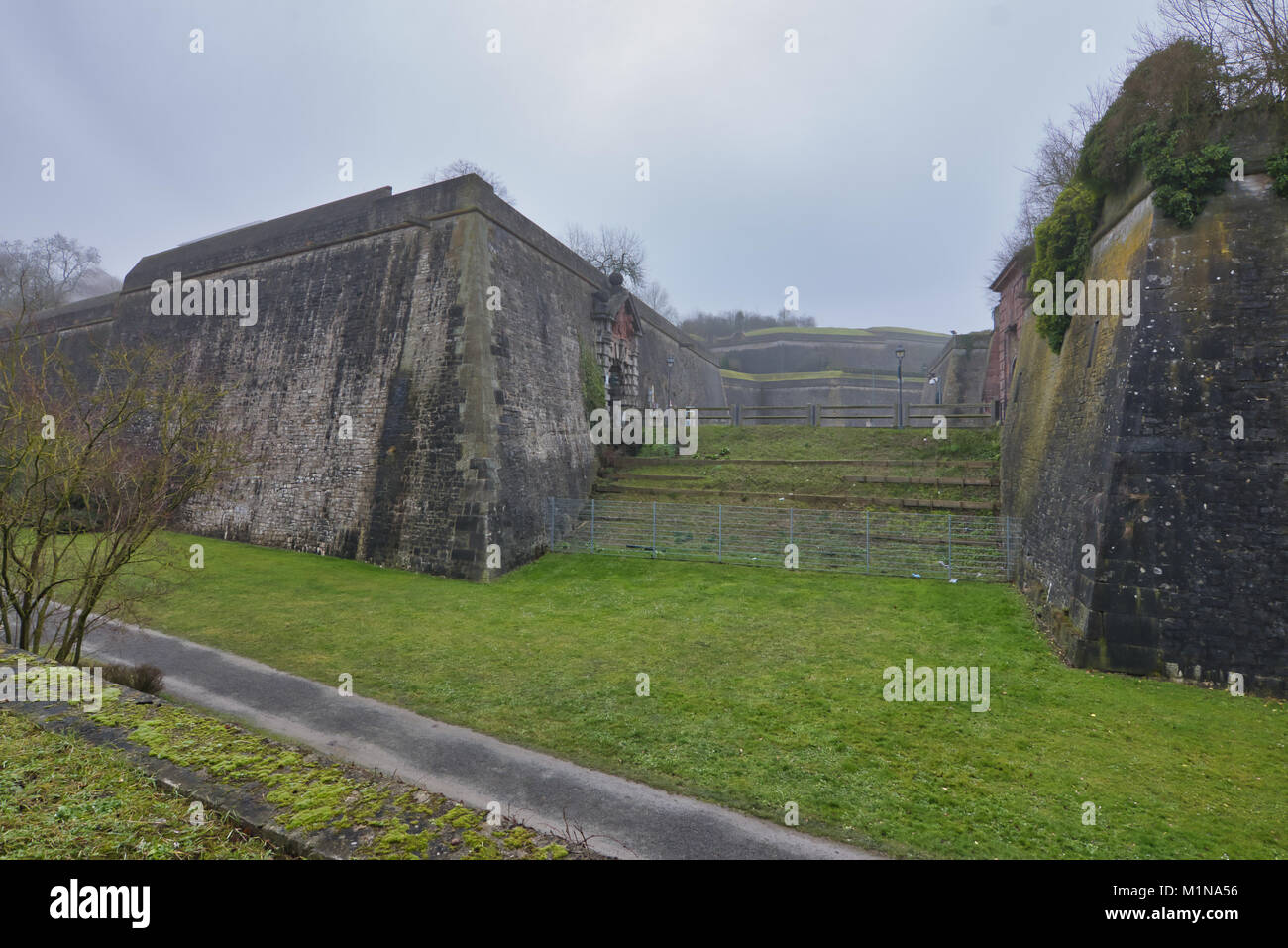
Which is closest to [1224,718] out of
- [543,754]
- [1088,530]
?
[1088,530]

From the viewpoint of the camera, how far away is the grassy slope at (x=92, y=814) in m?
2.67

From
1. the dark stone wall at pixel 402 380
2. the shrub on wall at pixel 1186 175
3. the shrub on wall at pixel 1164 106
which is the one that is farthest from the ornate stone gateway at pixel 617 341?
the shrub on wall at pixel 1186 175

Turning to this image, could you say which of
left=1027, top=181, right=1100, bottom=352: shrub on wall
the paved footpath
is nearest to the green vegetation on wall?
left=1027, top=181, right=1100, bottom=352: shrub on wall

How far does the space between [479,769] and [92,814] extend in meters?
3.62

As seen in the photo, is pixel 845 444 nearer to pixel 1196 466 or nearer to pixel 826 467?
pixel 826 467

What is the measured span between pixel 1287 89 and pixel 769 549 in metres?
11.5

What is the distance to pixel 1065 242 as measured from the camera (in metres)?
11.9

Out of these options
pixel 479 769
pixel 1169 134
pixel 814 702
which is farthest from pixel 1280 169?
pixel 479 769

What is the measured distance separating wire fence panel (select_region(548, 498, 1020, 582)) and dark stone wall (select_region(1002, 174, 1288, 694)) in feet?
14.0

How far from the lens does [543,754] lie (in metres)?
6.46

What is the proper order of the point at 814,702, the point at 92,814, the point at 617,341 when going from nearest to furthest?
the point at 92,814
the point at 814,702
the point at 617,341

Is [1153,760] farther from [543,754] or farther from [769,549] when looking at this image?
[769,549]

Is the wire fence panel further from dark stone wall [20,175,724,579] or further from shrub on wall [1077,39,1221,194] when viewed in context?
shrub on wall [1077,39,1221,194]

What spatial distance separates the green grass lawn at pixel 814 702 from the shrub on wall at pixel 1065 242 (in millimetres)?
5764
